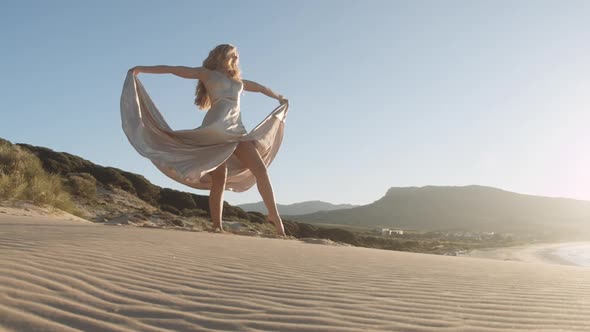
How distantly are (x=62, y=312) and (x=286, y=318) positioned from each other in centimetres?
97

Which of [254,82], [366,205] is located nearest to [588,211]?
[366,205]

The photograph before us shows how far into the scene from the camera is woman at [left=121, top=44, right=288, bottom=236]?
6.61m

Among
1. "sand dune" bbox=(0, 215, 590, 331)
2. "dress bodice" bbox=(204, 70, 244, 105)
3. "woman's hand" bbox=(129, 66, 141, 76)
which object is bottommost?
"sand dune" bbox=(0, 215, 590, 331)

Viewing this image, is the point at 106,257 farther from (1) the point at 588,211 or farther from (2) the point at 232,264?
(1) the point at 588,211

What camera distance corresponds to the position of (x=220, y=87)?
6.90 meters

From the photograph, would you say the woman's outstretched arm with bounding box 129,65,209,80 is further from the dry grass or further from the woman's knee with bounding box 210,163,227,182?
the dry grass

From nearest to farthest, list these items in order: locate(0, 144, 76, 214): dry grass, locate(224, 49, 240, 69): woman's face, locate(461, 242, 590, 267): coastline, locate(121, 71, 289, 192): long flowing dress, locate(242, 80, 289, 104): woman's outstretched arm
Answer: locate(121, 71, 289, 192): long flowing dress, locate(224, 49, 240, 69): woman's face, locate(242, 80, 289, 104): woman's outstretched arm, locate(0, 144, 76, 214): dry grass, locate(461, 242, 590, 267): coastline

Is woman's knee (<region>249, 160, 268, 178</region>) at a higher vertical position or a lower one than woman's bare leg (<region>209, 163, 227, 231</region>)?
higher

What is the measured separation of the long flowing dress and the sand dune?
7.40ft

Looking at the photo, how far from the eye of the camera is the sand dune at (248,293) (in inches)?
89.8

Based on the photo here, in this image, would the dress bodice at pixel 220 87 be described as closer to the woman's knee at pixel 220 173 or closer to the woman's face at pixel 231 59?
the woman's face at pixel 231 59

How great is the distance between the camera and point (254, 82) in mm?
7508

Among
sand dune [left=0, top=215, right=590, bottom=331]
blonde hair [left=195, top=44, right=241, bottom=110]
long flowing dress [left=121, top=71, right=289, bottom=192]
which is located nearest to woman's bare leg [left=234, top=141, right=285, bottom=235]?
long flowing dress [left=121, top=71, right=289, bottom=192]

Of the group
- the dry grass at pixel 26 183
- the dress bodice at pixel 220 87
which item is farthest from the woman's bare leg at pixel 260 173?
the dry grass at pixel 26 183
